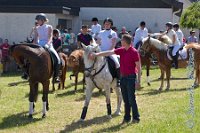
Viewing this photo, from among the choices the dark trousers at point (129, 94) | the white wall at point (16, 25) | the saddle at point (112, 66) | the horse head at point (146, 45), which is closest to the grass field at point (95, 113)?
the dark trousers at point (129, 94)

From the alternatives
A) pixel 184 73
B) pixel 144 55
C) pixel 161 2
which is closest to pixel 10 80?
pixel 144 55

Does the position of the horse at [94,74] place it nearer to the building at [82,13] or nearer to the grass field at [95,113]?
the grass field at [95,113]

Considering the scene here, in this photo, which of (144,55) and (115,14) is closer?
(144,55)

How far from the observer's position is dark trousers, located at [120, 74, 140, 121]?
9.36 m

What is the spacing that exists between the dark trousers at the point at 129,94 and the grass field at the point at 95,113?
29 cm

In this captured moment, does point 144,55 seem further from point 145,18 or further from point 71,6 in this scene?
point 71,6

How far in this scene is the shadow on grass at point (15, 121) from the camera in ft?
32.1

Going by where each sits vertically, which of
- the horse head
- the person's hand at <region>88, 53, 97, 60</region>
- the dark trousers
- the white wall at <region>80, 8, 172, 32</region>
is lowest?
the dark trousers

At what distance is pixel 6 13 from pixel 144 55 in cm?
1384

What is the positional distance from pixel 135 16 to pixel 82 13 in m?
3.69

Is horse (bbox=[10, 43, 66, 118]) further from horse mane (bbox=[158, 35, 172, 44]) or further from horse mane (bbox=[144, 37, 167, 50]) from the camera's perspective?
horse mane (bbox=[158, 35, 172, 44])

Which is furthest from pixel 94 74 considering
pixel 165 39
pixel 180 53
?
pixel 180 53

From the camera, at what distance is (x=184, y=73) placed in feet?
66.9

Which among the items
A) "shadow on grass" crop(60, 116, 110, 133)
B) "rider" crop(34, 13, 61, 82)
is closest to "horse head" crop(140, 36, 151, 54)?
"rider" crop(34, 13, 61, 82)
